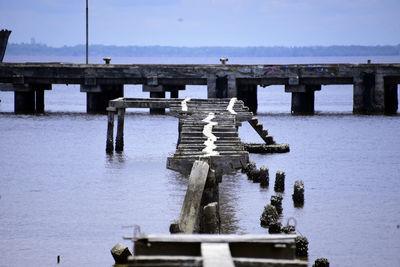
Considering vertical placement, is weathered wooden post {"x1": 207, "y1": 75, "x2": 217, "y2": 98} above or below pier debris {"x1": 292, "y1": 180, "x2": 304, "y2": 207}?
above

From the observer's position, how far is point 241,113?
25453 mm

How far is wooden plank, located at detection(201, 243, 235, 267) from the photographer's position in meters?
6.93

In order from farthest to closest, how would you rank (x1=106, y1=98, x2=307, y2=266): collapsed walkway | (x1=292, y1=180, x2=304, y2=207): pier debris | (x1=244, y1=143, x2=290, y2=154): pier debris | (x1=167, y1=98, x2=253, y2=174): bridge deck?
(x1=244, y1=143, x2=290, y2=154): pier debris → (x1=292, y1=180, x2=304, y2=207): pier debris → (x1=167, y1=98, x2=253, y2=174): bridge deck → (x1=106, y1=98, x2=307, y2=266): collapsed walkway

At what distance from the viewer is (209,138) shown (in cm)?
1798

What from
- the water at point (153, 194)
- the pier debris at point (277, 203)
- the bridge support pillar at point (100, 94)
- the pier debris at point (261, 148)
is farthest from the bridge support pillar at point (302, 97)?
the pier debris at point (277, 203)

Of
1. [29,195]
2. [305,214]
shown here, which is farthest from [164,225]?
[29,195]

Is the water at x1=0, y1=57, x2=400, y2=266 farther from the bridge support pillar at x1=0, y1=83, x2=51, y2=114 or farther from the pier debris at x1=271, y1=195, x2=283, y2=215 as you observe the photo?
the bridge support pillar at x1=0, y1=83, x2=51, y2=114

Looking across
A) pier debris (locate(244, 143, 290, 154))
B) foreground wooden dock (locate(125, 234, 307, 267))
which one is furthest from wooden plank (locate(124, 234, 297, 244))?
pier debris (locate(244, 143, 290, 154))

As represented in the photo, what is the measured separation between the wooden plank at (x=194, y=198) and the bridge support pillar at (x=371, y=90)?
35.2 metres

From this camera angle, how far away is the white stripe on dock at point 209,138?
51.0 ft

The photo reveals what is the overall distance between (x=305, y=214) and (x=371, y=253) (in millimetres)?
3861

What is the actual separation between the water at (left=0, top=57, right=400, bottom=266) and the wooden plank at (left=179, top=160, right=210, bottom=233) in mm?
2811

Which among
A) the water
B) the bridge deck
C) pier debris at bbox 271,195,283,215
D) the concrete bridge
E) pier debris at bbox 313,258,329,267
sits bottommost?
the water

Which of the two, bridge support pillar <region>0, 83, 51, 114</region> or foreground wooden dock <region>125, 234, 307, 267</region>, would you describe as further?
bridge support pillar <region>0, 83, 51, 114</region>
